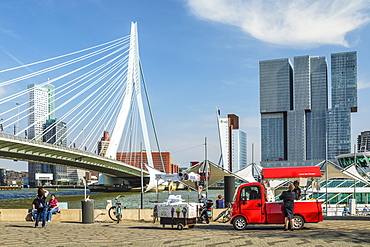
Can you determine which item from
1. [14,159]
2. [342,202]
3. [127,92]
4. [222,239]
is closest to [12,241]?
[222,239]

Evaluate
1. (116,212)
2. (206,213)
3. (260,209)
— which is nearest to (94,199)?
(116,212)

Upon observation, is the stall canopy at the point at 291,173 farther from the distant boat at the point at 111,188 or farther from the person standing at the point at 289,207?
the distant boat at the point at 111,188

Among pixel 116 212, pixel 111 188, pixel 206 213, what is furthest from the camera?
pixel 111 188

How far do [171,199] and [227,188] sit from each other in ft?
26.3

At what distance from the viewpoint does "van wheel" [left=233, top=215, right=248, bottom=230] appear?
632 inches

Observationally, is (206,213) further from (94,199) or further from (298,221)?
(94,199)

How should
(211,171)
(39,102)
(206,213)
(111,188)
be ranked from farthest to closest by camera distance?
(111,188) < (39,102) < (211,171) < (206,213)

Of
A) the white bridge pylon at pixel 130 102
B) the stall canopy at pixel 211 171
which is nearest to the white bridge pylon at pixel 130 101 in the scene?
the white bridge pylon at pixel 130 102

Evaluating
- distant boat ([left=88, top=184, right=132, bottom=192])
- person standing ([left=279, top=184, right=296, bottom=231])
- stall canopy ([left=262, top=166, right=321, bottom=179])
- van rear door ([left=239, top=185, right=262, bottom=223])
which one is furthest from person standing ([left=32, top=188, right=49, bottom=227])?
distant boat ([left=88, top=184, right=132, bottom=192])

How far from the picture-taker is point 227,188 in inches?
995

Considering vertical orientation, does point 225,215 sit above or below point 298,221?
below

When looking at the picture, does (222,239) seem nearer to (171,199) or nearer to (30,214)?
(171,199)

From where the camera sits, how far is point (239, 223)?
16.1 m

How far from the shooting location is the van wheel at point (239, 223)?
16.0 metres
